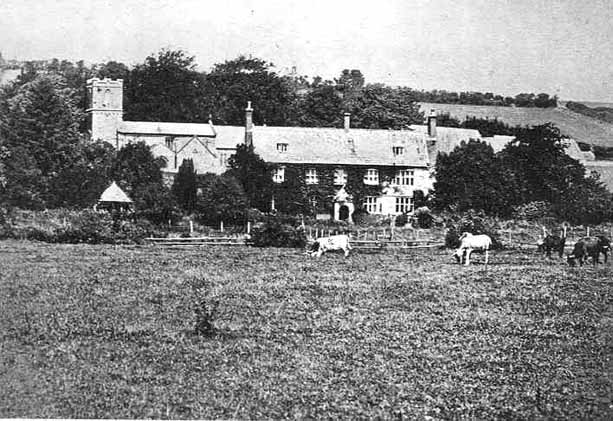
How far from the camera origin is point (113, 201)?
4138 cm

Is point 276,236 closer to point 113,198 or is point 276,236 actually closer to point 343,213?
point 113,198

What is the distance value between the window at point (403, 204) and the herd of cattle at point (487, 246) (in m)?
26.4

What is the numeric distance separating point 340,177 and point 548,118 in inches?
988

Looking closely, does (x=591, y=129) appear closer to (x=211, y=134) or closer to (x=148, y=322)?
(x=211, y=134)

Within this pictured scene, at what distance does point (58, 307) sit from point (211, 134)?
145ft

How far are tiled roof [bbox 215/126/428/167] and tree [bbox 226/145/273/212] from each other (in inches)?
259

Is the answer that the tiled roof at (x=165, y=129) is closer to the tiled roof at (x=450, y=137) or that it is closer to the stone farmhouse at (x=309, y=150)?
the stone farmhouse at (x=309, y=150)

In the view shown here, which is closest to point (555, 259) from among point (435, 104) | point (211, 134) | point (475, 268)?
point (475, 268)

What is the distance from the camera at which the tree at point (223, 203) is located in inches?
1730

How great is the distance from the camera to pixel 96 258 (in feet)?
87.1

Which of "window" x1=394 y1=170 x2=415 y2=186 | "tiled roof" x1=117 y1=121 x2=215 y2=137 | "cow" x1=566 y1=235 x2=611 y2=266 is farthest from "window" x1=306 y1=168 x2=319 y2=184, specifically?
"cow" x1=566 y1=235 x2=611 y2=266

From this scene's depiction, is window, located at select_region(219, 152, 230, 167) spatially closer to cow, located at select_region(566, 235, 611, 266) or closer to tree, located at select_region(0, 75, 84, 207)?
tree, located at select_region(0, 75, 84, 207)

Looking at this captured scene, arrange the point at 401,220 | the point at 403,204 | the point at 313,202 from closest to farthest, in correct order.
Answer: the point at 401,220, the point at 313,202, the point at 403,204

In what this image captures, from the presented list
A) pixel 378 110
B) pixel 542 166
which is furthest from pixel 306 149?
pixel 378 110
